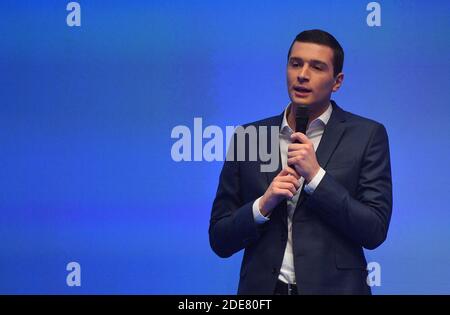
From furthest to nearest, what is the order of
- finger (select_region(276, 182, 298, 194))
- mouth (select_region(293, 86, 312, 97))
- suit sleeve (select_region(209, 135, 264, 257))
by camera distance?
1. mouth (select_region(293, 86, 312, 97))
2. suit sleeve (select_region(209, 135, 264, 257))
3. finger (select_region(276, 182, 298, 194))

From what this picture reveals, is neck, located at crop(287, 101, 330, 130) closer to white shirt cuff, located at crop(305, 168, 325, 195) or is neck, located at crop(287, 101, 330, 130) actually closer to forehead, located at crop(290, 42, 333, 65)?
forehead, located at crop(290, 42, 333, 65)

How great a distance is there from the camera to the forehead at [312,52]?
111 inches

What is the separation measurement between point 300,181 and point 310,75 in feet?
1.24

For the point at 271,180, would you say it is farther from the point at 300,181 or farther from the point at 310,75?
the point at 310,75

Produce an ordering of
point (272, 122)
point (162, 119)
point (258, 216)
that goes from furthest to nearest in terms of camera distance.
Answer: point (162, 119) → point (272, 122) → point (258, 216)

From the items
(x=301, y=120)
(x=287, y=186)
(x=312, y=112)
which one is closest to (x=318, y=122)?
(x=312, y=112)

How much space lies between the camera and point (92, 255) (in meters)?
3.60

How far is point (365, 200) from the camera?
105 inches

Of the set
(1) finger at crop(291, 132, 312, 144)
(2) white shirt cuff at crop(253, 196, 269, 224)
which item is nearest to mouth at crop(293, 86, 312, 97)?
(1) finger at crop(291, 132, 312, 144)

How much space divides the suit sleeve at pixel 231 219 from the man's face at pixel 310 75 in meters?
0.34

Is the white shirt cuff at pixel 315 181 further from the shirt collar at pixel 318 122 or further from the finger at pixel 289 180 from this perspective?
the shirt collar at pixel 318 122

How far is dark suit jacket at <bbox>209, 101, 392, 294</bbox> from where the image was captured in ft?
8.52

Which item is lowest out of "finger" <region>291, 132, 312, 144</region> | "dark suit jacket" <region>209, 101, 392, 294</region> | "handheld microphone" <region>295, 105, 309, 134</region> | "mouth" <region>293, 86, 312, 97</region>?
"dark suit jacket" <region>209, 101, 392, 294</region>

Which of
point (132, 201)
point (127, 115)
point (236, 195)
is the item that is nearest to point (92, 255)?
point (132, 201)
